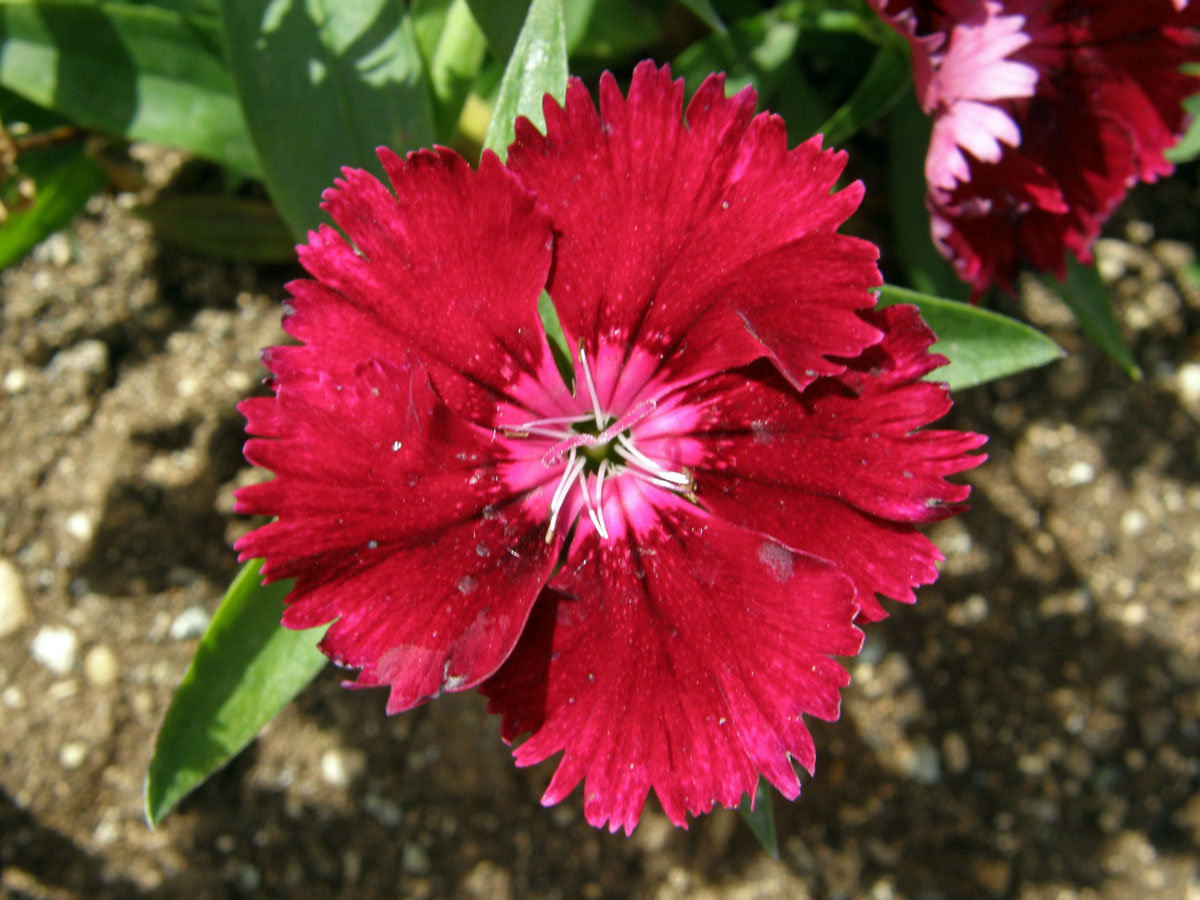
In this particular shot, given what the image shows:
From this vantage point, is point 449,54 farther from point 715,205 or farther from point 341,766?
point 341,766

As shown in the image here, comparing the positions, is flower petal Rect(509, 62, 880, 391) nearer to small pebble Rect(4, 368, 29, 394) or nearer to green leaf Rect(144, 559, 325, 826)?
green leaf Rect(144, 559, 325, 826)

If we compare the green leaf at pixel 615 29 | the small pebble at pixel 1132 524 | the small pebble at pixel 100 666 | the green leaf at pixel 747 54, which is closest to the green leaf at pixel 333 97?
the green leaf at pixel 615 29

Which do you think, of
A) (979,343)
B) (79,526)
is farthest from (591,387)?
(79,526)

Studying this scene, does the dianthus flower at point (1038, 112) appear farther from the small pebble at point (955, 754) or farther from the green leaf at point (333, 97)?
the small pebble at point (955, 754)

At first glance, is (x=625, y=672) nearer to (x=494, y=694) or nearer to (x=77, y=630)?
(x=494, y=694)

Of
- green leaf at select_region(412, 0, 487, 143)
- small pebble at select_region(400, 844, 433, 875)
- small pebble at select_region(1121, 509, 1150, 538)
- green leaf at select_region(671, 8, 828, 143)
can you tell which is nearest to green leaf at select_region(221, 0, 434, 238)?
green leaf at select_region(412, 0, 487, 143)
